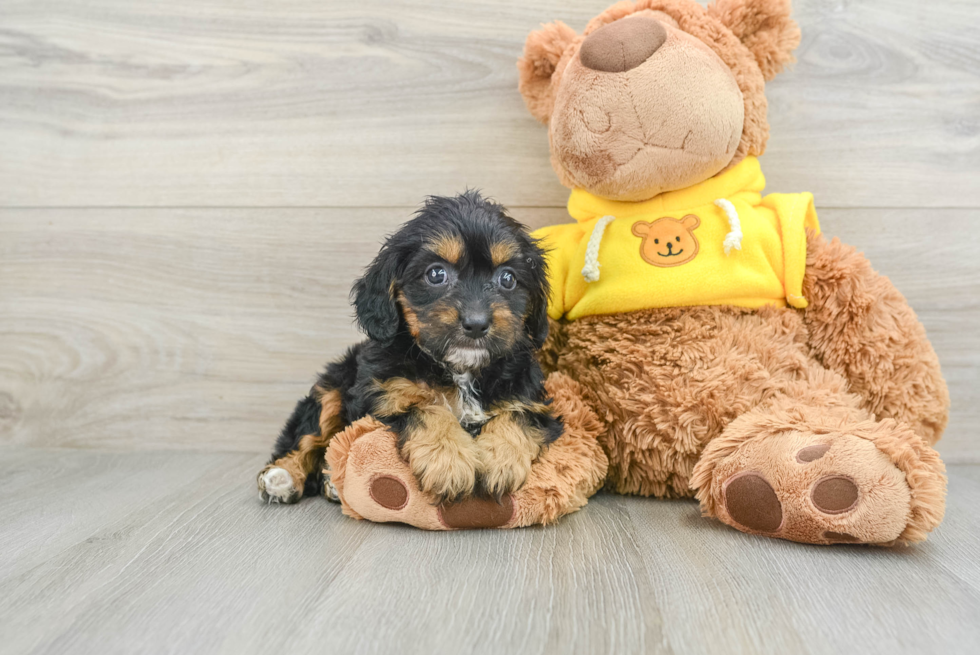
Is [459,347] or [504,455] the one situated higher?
[459,347]

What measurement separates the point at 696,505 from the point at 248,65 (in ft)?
6.91

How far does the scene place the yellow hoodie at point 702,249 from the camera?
1.77 metres

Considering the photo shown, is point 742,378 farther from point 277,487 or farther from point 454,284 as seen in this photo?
point 277,487

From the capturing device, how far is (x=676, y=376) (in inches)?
68.9

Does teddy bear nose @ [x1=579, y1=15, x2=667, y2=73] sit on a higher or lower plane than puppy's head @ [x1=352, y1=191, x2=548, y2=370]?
higher

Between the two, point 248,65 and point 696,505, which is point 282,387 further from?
point 696,505

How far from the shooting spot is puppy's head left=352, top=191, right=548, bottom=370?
59.1 inches

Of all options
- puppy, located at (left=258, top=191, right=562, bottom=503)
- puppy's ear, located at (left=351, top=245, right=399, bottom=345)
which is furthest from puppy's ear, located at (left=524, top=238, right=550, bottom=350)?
puppy's ear, located at (left=351, top=245, right=399, bottom=345)

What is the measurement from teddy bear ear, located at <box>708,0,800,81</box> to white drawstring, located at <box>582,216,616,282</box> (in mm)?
614

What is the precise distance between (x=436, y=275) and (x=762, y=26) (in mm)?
1156

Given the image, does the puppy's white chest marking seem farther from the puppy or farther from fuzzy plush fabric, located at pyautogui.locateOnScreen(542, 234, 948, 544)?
fuzzy plush fabric, located at pyautogui.locateOnScreen(542, 234, 948, 544)

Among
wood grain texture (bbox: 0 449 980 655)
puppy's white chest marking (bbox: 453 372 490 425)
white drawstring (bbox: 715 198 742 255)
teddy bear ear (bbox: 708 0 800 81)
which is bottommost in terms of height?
wood grain texture (bbox: 0 449 980 655)

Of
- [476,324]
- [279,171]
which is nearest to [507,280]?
[476,324]

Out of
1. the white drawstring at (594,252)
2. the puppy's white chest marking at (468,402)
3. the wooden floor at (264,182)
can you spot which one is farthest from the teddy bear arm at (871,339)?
the puppy's white chest marking at (468,402)
